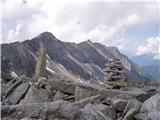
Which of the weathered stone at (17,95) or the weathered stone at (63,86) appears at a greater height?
the weathered stone at (63,86)

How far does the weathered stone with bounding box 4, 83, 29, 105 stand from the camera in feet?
74.6

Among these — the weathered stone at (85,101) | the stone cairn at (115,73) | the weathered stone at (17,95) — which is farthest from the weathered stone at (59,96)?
the stone cairn at (115,73)

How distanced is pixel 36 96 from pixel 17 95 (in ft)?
4.75

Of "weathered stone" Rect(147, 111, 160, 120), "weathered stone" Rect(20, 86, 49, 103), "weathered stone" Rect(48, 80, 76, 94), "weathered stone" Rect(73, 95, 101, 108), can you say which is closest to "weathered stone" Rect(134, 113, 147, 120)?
"weathered stone" Rect(147, 111, 160, 120)

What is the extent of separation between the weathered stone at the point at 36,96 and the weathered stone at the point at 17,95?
54 cm

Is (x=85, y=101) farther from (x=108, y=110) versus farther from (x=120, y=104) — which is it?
(x=120, y=104)

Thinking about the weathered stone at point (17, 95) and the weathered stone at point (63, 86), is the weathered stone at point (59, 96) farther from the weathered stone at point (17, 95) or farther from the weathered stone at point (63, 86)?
the weathered stone at point (17, 95)

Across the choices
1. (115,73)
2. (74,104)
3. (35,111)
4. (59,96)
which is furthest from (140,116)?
(115,73)

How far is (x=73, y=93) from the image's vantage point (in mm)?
24219

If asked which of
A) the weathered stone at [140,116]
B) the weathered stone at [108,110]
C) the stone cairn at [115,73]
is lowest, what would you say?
the weathered stone at [140,116]

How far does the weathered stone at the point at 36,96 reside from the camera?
860 inches

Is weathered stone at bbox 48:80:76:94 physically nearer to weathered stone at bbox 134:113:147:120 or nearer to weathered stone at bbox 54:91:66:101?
weathered stone at bbox 54:91:66:101

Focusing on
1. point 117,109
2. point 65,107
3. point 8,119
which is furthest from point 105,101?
point 8,119

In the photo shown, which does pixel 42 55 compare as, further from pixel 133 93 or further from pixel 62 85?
pixel 133 93
